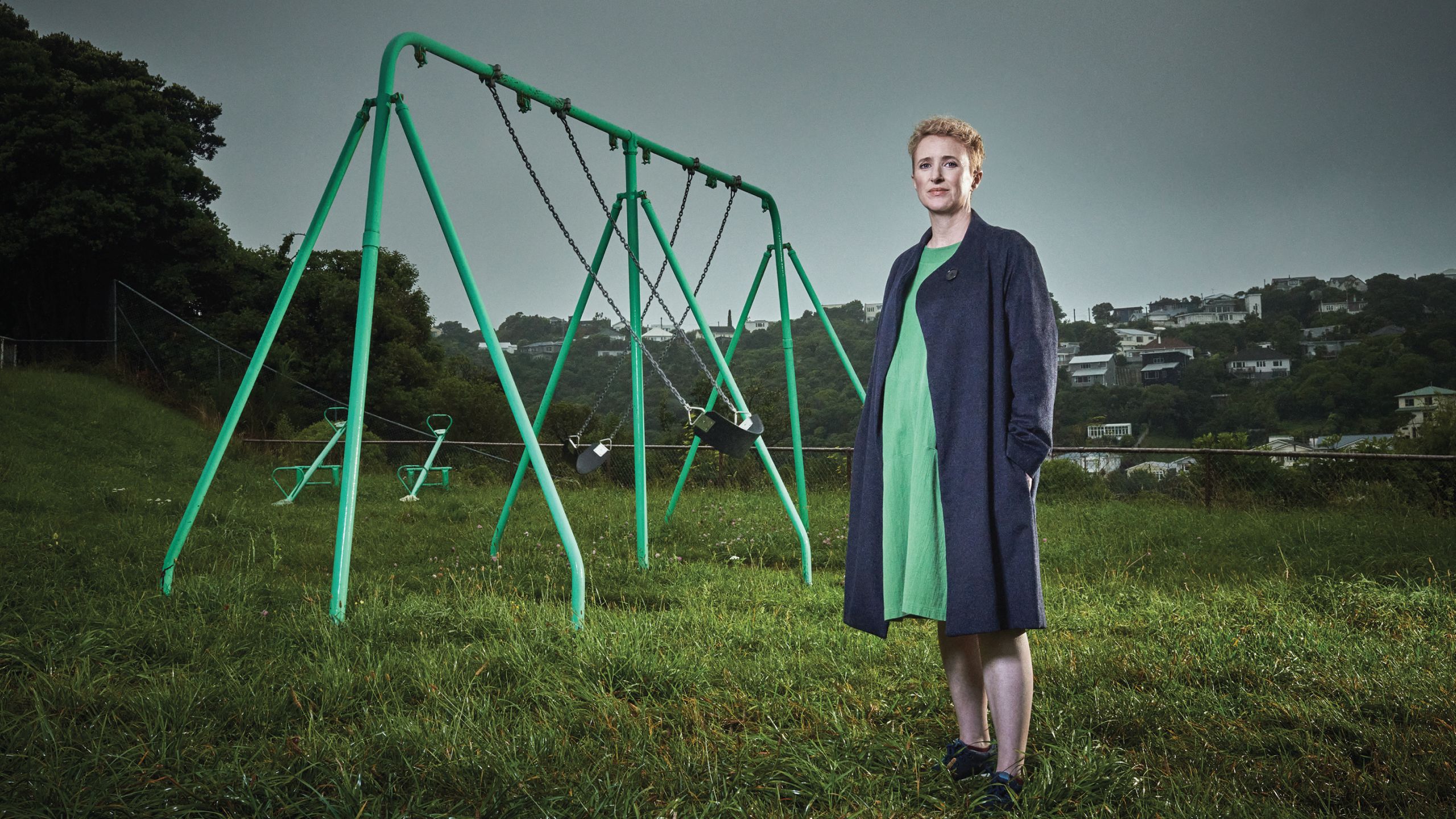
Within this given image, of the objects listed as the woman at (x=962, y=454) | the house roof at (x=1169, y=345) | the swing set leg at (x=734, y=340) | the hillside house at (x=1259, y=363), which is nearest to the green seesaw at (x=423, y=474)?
the swing set leg at (x=734, y=340)

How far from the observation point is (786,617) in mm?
3635

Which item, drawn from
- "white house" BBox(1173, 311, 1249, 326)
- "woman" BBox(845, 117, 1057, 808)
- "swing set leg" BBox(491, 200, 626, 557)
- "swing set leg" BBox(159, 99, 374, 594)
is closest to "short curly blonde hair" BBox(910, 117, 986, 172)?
"woman" BBox(845, 117, 1057, 808)

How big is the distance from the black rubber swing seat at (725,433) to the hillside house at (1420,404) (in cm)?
1036

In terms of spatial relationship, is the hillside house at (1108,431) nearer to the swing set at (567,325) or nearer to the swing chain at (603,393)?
the swing set at (567,325)

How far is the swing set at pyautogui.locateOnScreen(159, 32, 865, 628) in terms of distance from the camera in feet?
11.3

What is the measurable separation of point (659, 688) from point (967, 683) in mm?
1051

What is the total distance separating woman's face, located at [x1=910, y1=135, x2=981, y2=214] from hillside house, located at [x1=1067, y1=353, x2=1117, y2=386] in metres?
22.3

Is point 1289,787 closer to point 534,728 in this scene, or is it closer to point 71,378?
point 534,728

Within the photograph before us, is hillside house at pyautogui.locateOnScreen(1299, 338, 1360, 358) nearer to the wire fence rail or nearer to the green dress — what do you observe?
the wire fence rail

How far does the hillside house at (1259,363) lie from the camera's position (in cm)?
2275

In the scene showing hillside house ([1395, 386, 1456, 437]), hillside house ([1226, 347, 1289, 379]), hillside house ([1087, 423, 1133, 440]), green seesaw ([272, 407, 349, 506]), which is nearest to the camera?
green seesaw ([272, 407, 349, 506])

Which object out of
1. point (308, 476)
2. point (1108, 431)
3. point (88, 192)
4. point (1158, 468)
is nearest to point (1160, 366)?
point (1108, 431)

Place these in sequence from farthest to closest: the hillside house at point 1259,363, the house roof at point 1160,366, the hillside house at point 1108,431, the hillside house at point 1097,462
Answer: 1. the house roof at point 1160,366
2. the hillside house at point 1259,363
3. the hillside house at point 1108,431
4. the hillside house at point 1097,462

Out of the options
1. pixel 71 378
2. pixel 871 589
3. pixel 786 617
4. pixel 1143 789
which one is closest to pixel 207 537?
pixel 786 617
